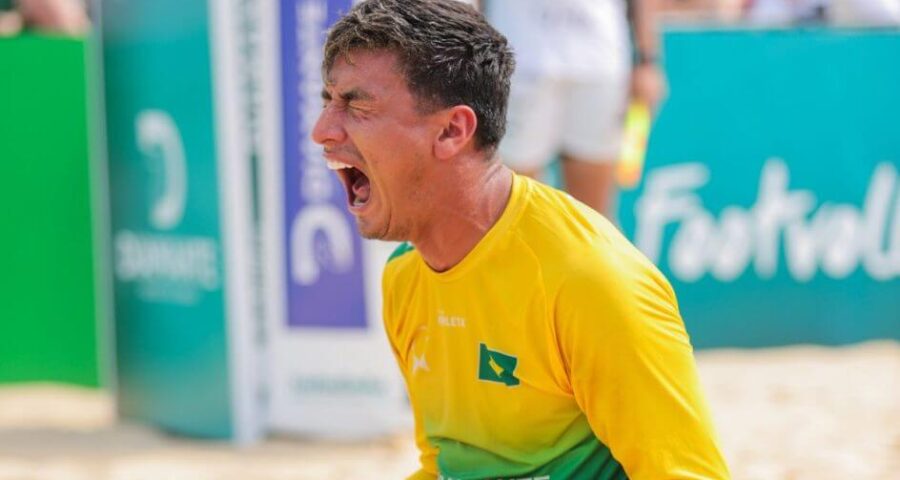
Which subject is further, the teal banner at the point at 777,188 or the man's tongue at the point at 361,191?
the teal banner at the point at 777,188

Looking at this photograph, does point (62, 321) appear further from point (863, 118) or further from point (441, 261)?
point (441, 261)

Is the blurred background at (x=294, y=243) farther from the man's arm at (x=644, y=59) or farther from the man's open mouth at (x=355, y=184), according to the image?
the man's open mouth at (x=355, y=184)

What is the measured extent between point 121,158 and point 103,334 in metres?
1.03

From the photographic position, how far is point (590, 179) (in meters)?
5.27

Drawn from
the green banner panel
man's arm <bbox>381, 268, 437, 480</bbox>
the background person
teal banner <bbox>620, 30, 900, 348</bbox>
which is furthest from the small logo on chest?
teal banner <bbox>620, 30, 900, 348</bbox>

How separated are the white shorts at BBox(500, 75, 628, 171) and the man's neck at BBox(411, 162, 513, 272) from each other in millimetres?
2696

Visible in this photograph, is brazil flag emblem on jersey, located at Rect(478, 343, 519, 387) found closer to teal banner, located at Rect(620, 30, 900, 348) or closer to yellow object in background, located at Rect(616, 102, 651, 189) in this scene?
yellow object in background, located at Rect(616, 102, 651, 189)

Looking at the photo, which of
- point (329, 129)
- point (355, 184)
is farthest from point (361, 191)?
point (329, 129)

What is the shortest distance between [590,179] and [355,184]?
2.85m

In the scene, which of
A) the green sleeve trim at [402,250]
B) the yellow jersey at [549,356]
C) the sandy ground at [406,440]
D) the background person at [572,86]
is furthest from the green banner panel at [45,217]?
the yellow jersey at [549,356]

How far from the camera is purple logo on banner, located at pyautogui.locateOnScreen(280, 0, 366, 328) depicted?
497cm

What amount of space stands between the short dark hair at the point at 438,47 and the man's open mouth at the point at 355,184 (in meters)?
0.19

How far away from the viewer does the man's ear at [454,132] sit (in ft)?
7.84

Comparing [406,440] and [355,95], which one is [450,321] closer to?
[355,95]
